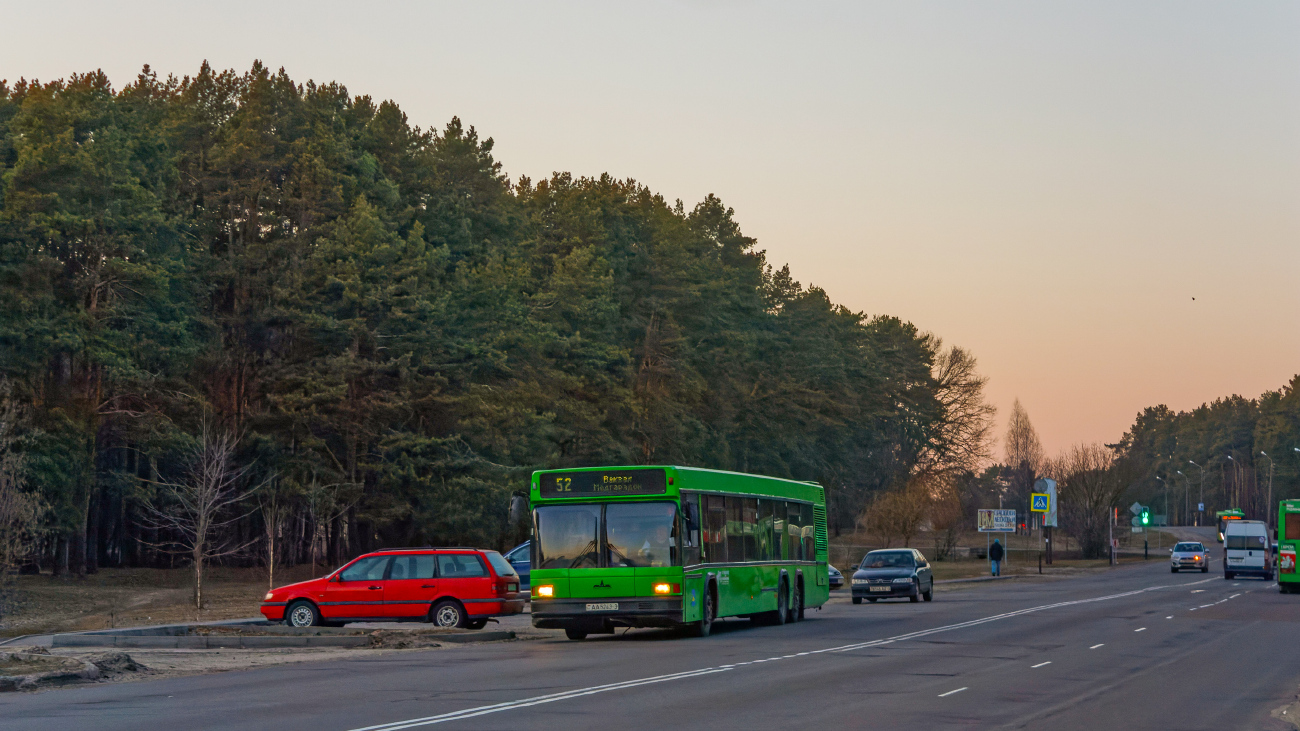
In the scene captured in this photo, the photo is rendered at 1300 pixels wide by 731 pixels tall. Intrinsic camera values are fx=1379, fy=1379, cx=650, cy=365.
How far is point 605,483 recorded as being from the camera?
24734 mm

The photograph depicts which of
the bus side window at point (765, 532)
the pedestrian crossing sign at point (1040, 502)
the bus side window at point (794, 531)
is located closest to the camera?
the bus side window at point (765, 532)

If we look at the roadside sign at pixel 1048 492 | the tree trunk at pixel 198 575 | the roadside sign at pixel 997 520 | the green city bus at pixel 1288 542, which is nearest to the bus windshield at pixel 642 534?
the tree trunk at pixel 198 575

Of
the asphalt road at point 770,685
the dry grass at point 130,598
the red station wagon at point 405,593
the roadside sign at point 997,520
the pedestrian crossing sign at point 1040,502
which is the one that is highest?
the pedestrian crossing sign at point 1040,502

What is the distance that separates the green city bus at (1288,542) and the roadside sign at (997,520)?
21.3 m

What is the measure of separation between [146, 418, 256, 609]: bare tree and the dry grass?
1.09 m

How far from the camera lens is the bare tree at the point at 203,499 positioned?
35156 mm

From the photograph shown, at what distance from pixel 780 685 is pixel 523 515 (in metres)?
7.70

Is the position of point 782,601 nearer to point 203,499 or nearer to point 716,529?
point 716,529

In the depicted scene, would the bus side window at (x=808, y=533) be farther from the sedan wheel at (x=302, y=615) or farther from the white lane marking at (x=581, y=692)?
the sedan wheel at (x=302, y=615)

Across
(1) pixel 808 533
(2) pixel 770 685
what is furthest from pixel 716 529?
(2) pixel 770 685

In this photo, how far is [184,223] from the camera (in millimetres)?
53500

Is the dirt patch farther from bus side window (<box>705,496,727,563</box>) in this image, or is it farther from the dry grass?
bus side window (<box>705,496,727,563</box>)

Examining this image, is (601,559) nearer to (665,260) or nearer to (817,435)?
(665,260)

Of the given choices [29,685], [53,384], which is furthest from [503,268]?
[29,685]
